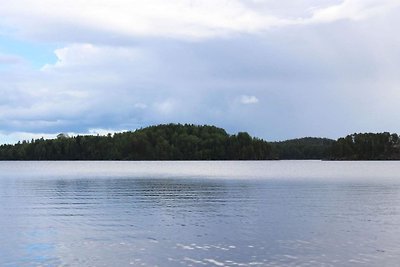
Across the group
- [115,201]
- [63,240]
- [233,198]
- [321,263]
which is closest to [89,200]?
[115,201]

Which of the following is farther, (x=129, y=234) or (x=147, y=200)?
(x=147, y=200)

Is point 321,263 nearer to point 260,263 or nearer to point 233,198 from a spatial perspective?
point 260,263

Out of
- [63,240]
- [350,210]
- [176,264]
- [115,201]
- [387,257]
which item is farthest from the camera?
[115,201]

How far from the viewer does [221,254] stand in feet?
Result: 107

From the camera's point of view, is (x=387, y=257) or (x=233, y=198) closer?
(x=387, y=257)

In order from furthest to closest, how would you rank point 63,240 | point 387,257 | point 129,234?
point 129,234 → point 63,240 → point 387,257

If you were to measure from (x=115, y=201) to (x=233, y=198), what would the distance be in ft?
48.4

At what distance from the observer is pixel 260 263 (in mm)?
30188

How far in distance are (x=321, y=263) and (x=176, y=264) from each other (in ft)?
24.5

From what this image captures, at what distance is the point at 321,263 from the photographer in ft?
98.9

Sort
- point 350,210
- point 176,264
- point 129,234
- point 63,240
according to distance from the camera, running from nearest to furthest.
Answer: point 176,264 < point 63,240 < point 129,234 < point 350,210

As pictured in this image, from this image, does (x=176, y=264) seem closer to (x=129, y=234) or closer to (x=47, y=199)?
(x=129, y=234)

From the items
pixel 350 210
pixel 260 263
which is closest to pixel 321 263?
pixel 260 263

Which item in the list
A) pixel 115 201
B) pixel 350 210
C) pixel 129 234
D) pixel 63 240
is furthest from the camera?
pixel 115 201
